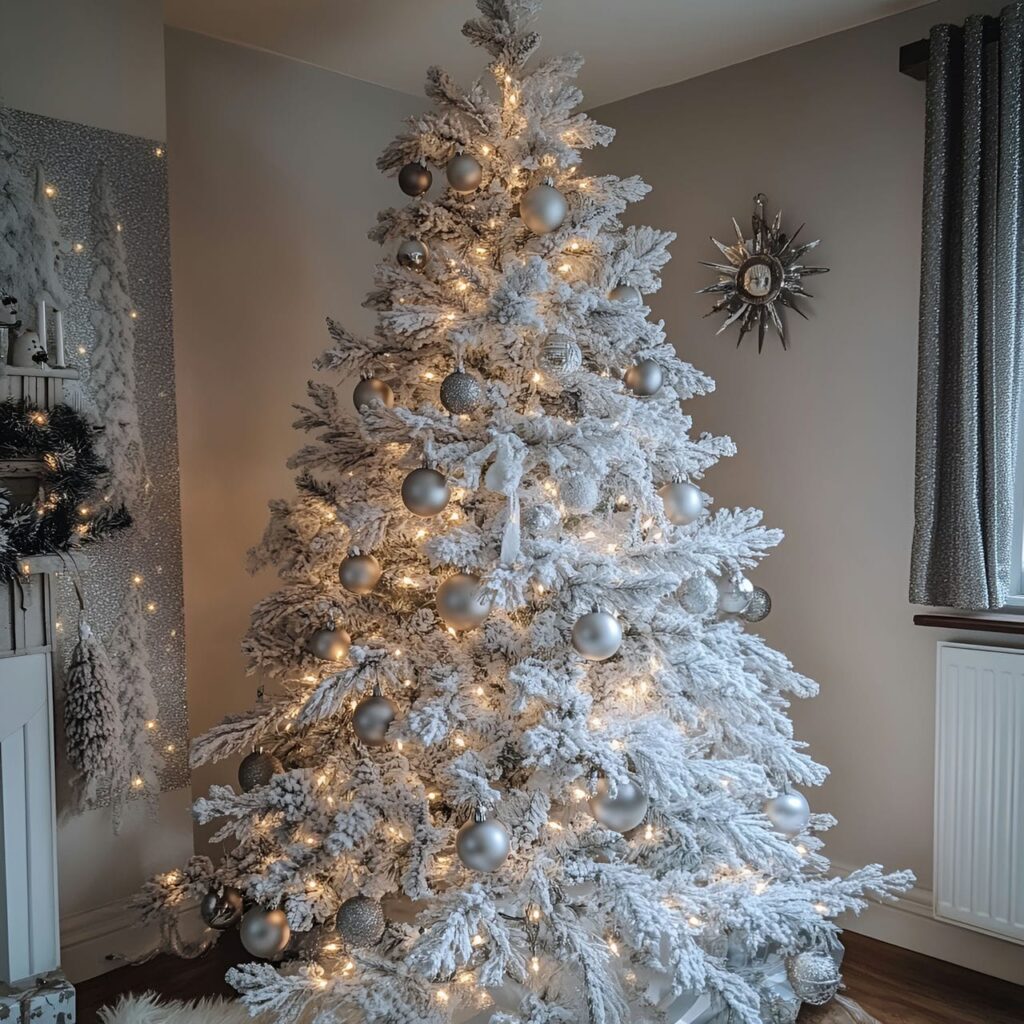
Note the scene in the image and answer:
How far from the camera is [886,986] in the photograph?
253cm

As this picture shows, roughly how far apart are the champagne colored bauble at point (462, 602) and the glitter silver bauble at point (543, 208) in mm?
802

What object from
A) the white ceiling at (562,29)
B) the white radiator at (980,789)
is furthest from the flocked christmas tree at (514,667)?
the white ceiling at (562,29)

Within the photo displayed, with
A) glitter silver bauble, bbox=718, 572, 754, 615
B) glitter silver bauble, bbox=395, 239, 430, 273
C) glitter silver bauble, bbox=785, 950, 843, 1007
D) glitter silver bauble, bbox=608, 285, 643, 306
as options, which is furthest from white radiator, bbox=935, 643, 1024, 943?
glitter silver bauble, bbox=395, 239, 430, 273

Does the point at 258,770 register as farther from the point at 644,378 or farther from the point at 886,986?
the point at 886,986

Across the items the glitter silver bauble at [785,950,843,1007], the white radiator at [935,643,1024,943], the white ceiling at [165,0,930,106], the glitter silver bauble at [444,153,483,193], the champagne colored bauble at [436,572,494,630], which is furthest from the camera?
the white ceiling at [165,0,930,106]

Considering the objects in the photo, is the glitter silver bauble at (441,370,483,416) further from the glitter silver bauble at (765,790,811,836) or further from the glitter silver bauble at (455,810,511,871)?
the glitter silver bauble at (765,790,811,836)

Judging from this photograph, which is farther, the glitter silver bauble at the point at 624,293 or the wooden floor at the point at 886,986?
the wooden floor at the point at 886,986

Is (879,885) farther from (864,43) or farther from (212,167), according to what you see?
(212,167)

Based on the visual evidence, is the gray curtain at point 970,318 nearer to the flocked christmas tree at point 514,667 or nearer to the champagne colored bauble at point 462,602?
the flocked christmas tree at point 514,667

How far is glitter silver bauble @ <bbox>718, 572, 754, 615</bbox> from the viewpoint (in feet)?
7.72

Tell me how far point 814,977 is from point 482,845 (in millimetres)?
1043

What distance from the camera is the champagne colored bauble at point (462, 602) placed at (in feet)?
6.37

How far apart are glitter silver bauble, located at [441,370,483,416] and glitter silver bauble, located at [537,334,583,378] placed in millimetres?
159

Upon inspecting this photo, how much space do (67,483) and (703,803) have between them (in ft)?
5.45
